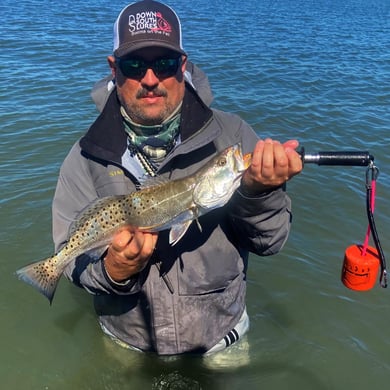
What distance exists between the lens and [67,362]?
5902 mm

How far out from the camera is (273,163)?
10.5ft

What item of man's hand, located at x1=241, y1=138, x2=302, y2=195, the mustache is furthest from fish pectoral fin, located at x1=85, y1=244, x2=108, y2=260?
man's hand, located at x1=241, y1=138, x2=302, y2=195

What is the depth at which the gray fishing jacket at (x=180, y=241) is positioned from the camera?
401 centimetres

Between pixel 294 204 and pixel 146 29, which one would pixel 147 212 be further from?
pixel 294 204

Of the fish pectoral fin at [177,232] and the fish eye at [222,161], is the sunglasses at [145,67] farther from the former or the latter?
the fish pectoral fin at [177,232]

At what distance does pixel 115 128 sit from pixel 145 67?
0.61 m

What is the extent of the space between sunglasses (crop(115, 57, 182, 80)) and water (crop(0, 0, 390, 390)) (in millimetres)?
3154

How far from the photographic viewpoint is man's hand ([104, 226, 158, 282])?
353 cm

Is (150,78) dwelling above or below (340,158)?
above

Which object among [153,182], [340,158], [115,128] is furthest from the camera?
[115,128]

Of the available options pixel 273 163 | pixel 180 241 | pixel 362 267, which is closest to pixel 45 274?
pixel 180 241

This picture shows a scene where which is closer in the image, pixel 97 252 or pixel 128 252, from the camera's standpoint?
pixel 128 252

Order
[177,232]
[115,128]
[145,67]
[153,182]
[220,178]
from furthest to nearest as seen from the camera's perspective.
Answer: [115,128] < [145,67] < [153,182] < [177,232] < [220,178]

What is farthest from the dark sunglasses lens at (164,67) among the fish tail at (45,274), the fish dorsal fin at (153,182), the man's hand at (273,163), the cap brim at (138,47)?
the fish tail at (45,274)
